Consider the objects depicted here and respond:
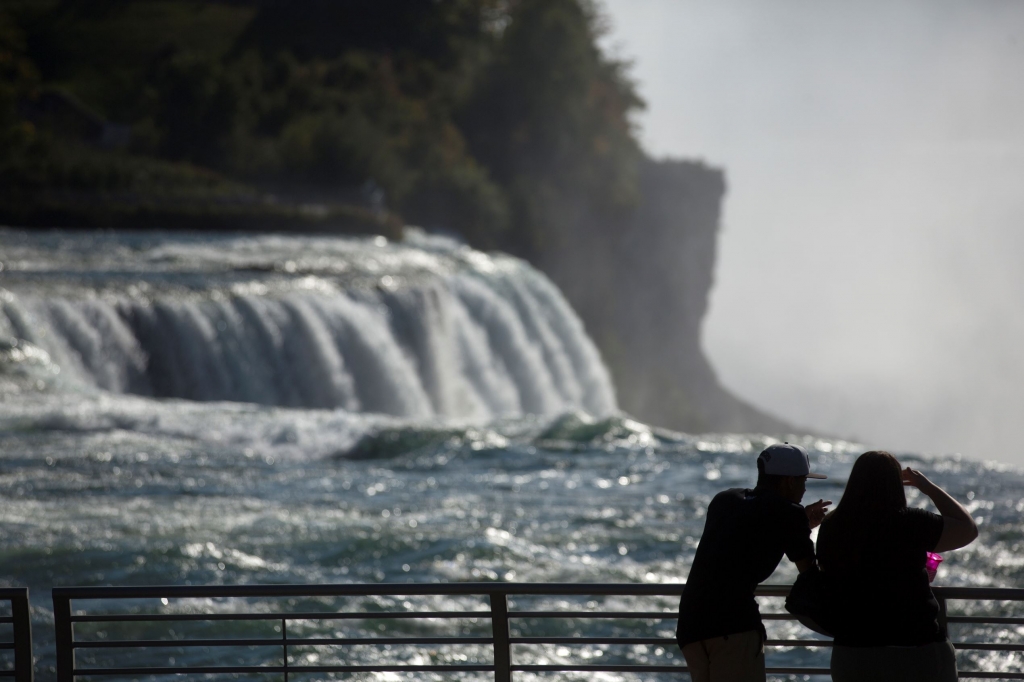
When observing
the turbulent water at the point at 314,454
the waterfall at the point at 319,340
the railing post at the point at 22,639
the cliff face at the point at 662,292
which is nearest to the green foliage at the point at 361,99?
the cliff face at the point at 662,292

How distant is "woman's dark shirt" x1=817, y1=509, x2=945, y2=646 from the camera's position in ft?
12.7

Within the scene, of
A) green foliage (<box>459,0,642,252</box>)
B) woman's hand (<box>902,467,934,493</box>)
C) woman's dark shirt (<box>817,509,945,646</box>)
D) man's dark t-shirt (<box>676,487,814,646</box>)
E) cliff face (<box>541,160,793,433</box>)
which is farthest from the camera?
cliff face (<box>541,160,793,433</box>)

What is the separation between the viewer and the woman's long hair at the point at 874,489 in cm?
387

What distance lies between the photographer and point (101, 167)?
38.7 meters

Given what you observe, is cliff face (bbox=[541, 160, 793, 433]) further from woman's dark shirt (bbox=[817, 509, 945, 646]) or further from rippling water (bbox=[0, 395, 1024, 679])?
woman's dark shirt (bbox=[817, 509, 945, 646])

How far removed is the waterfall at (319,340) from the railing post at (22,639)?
12.9m

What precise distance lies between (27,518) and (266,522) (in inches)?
83.4

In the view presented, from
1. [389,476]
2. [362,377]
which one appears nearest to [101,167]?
[362,377]

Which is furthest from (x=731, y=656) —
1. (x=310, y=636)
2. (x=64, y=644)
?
(x=310, y=636)

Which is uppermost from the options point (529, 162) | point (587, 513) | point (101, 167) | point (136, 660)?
point (529, 162)

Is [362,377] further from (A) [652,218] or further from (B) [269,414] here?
(A) [652,218]

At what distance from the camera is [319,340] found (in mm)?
21672

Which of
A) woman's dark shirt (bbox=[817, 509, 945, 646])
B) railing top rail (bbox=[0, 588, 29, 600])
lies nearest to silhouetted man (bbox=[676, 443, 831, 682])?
woman's dark shirt (bbox=[817, 509, 945, 646])

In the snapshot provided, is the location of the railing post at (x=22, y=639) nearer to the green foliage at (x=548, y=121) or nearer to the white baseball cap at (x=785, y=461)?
the white baseball cap at (x=785, y=461)
